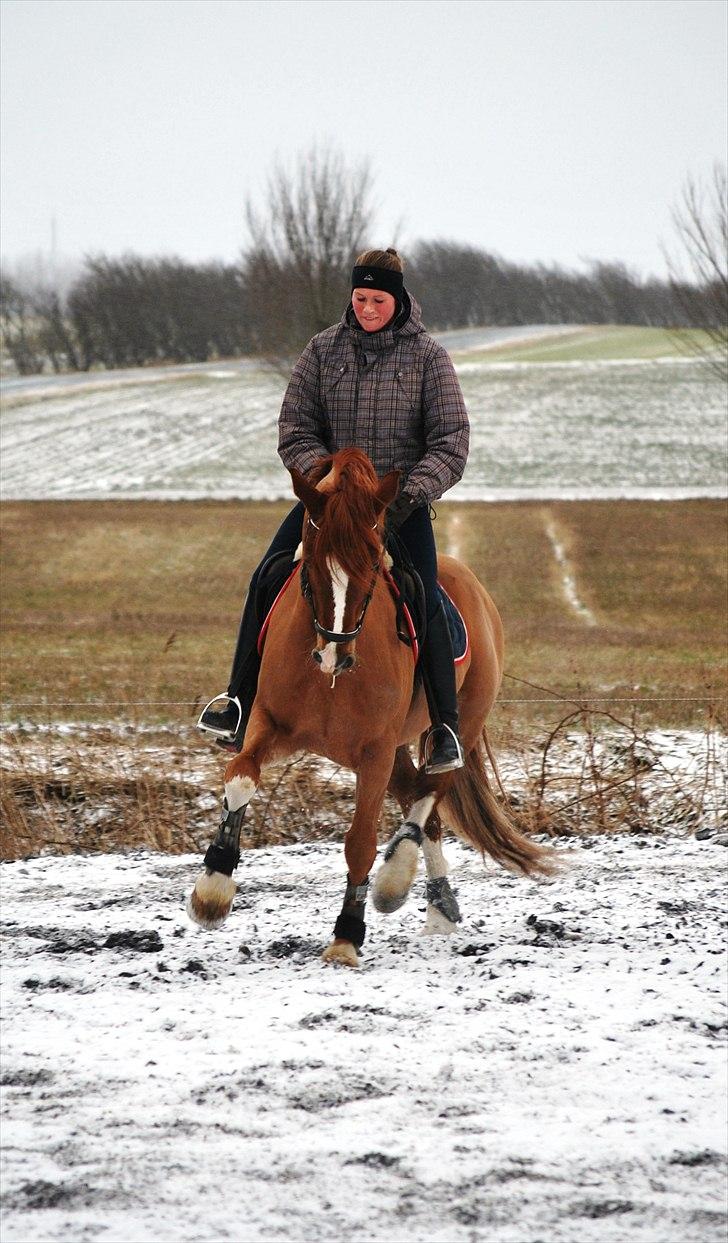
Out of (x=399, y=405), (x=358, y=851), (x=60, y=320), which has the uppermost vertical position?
(x=60, y=320)

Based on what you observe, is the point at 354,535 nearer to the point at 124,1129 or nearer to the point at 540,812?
the point at 124,1129

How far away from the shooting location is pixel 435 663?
5.88 meters

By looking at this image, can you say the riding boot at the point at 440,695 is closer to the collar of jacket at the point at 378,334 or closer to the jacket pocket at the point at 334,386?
the jacket pocket at the point at 334,386

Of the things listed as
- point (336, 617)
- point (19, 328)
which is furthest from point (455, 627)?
point (19, 328)

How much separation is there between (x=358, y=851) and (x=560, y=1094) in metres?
1.55

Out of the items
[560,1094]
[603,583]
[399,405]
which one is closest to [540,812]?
[399,405]

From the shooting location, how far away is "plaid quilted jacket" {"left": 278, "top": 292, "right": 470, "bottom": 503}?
18.6ft

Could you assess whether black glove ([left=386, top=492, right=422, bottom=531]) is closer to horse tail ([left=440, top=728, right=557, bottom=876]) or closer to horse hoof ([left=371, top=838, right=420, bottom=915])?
horse hoof ([left=371, top=838, right=420, bottom=915])

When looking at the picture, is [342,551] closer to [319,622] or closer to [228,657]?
[319,622]

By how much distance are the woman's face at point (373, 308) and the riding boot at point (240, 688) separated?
1.24 m

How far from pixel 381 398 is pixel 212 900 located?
222cm

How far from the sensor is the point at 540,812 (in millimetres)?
7723

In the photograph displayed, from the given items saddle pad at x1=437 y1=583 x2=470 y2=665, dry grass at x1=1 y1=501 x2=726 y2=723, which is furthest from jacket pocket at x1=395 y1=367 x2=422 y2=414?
dry grass at x1=1 y1=501 x2=726 y2=723

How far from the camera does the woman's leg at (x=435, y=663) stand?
5859 mm
